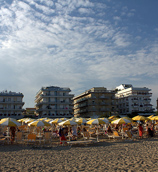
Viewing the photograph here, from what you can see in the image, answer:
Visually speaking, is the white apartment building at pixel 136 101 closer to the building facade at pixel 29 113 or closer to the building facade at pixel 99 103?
the building facade at pixel 99 103

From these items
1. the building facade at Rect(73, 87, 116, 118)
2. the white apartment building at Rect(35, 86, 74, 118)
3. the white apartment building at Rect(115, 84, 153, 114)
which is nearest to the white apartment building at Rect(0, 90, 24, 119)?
the white apartment building at Rect(35, 86, 74, 118)

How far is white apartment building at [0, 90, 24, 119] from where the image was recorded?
57.6 meters

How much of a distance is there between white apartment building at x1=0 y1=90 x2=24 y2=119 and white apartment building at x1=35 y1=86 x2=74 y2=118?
6282mm

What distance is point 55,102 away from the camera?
6134cm

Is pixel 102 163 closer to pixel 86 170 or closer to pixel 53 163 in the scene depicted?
pixel 86 170

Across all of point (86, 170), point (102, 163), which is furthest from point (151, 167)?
point (86, 170)

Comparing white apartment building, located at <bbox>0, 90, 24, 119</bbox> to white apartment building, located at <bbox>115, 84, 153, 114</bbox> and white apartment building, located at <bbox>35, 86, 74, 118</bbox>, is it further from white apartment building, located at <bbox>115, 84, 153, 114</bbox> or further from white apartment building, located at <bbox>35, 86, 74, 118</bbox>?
white apartment building, located at <bbox>115, 84, 153, 114</bbox>

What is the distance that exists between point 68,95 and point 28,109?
51577mm

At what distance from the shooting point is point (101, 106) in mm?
63938

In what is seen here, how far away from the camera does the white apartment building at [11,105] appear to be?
189ft

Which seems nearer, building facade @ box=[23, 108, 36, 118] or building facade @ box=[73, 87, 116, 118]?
building facade @ box=[73, 87, 116, 118]

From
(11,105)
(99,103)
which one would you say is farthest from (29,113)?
(99,103)

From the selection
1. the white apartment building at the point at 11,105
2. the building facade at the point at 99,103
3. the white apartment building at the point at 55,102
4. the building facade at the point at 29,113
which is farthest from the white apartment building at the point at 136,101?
the white apartment building at the point at 11,105

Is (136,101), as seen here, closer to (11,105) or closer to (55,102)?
(55,102)
